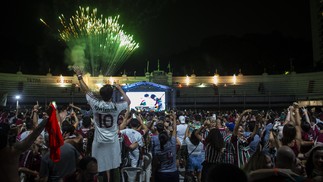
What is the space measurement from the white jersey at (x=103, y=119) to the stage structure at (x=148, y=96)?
28.6 m

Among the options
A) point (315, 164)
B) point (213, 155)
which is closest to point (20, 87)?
point (213, 155)

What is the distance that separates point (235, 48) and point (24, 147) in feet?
291

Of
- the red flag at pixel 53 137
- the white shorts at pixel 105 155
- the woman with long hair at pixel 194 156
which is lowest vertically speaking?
the woman with long hair at pixel 194 156

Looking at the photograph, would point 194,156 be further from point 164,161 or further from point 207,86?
point 207,86

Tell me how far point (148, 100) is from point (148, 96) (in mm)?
474

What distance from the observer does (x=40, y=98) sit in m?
46.3

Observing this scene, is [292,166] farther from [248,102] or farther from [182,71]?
[182,71]

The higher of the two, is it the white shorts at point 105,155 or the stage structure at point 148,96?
the stage structure at point 148,96

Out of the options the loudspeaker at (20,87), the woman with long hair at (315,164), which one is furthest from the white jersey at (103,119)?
the loudspeaker at (20,87)

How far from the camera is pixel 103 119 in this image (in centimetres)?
554

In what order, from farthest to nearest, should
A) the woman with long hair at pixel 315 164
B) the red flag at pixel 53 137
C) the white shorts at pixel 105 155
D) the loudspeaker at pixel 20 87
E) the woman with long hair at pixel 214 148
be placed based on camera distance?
the loudspeaker at pixel 20 87
the woman with long hair at pixel 214 148
the white shorts at pixel 105 155
the red flag at pixel 53 137
the woman with long hair at pixel 315 164

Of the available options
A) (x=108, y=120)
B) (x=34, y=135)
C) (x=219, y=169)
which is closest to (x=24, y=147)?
(x=34, y=135)

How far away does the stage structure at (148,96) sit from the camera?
35.2 metres

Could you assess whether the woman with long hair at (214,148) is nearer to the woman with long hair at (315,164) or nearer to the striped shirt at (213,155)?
the striped shirt at (213,155)
